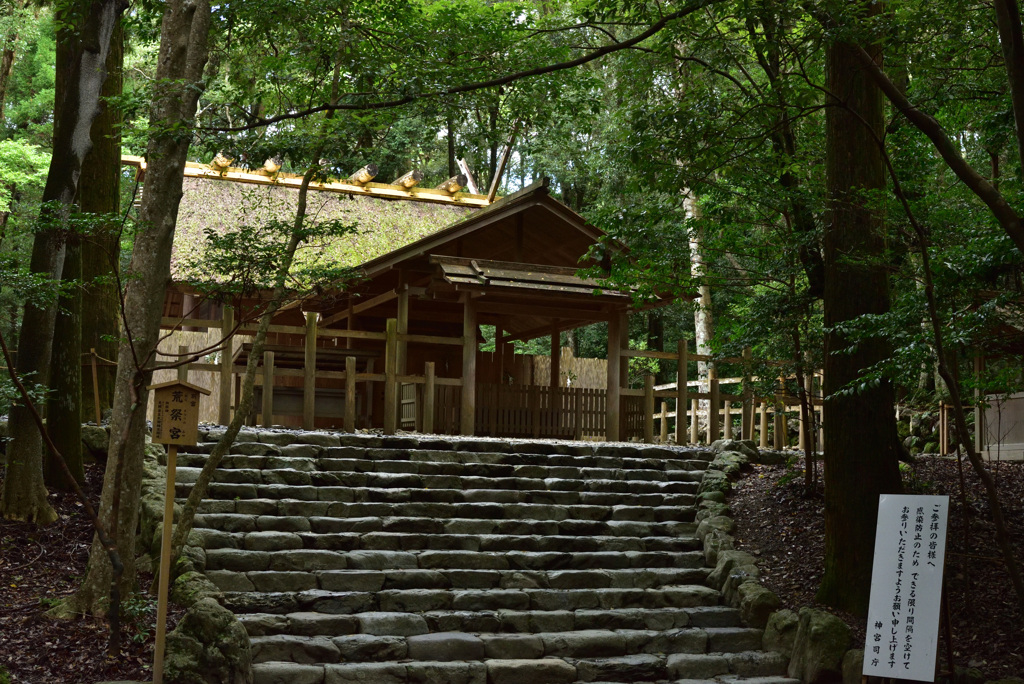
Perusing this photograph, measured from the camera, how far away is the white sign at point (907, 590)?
5.95m

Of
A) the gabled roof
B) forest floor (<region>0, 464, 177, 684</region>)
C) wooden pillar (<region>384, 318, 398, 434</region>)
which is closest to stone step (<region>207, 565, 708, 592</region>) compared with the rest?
forest floor (<region>0, 464, 177, 684</region>)

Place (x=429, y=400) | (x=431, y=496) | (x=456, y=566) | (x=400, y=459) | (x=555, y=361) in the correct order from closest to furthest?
(x=456, y=566) < (x=431, y=496) < (x=400, y=459) < (x=429, y=400) < (x=555, y=361)

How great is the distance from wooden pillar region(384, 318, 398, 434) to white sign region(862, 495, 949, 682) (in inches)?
294

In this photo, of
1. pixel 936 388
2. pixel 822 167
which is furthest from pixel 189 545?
pixel 936 388

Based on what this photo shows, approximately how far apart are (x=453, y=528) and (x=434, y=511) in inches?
13.1

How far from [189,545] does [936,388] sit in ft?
44.9

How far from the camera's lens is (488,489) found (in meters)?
10.3

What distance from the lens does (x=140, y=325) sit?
700cm

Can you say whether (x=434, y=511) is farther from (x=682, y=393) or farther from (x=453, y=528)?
(x=682, y=393)

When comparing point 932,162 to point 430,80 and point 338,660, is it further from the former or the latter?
point 338,660

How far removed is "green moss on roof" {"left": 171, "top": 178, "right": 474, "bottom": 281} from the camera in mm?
17312

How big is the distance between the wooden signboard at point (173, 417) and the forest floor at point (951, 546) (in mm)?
5745

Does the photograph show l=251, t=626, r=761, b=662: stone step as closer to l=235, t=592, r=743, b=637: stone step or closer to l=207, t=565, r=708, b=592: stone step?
l=235, t=592, r=743, b=637: stone step

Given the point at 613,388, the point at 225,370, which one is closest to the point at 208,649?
the point at 225,370
